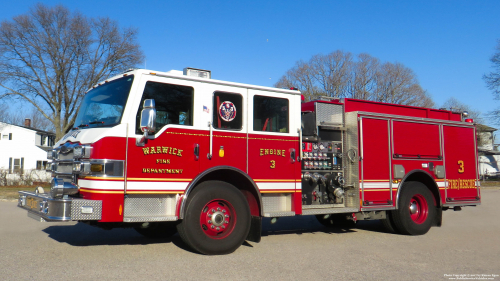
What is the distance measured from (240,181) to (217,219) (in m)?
0.76

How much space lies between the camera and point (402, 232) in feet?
27.8

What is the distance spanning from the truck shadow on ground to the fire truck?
36 centimetres

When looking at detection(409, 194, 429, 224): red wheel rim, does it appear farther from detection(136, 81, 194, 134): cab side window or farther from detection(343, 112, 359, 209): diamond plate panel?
detection(136, 81, 194, 134): cab side window

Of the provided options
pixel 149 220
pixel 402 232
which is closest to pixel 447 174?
pixel 402 232

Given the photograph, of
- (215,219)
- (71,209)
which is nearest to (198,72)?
(215,219)

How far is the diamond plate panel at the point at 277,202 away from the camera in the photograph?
6.70m

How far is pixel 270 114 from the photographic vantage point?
6926 millimetres

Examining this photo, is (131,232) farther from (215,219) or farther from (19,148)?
(19,148)

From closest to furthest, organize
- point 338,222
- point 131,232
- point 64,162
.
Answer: point 64,162, point 131,232, point 338,222

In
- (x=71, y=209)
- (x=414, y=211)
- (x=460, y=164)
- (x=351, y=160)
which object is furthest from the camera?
(x=460, y=164)

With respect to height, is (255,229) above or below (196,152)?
below

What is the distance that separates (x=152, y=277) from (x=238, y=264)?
1231 mm

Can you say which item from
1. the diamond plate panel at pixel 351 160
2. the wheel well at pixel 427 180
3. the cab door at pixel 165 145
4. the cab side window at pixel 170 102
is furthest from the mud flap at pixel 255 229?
the wheel well at pixel 427 180

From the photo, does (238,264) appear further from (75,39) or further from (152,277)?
(75,39)
